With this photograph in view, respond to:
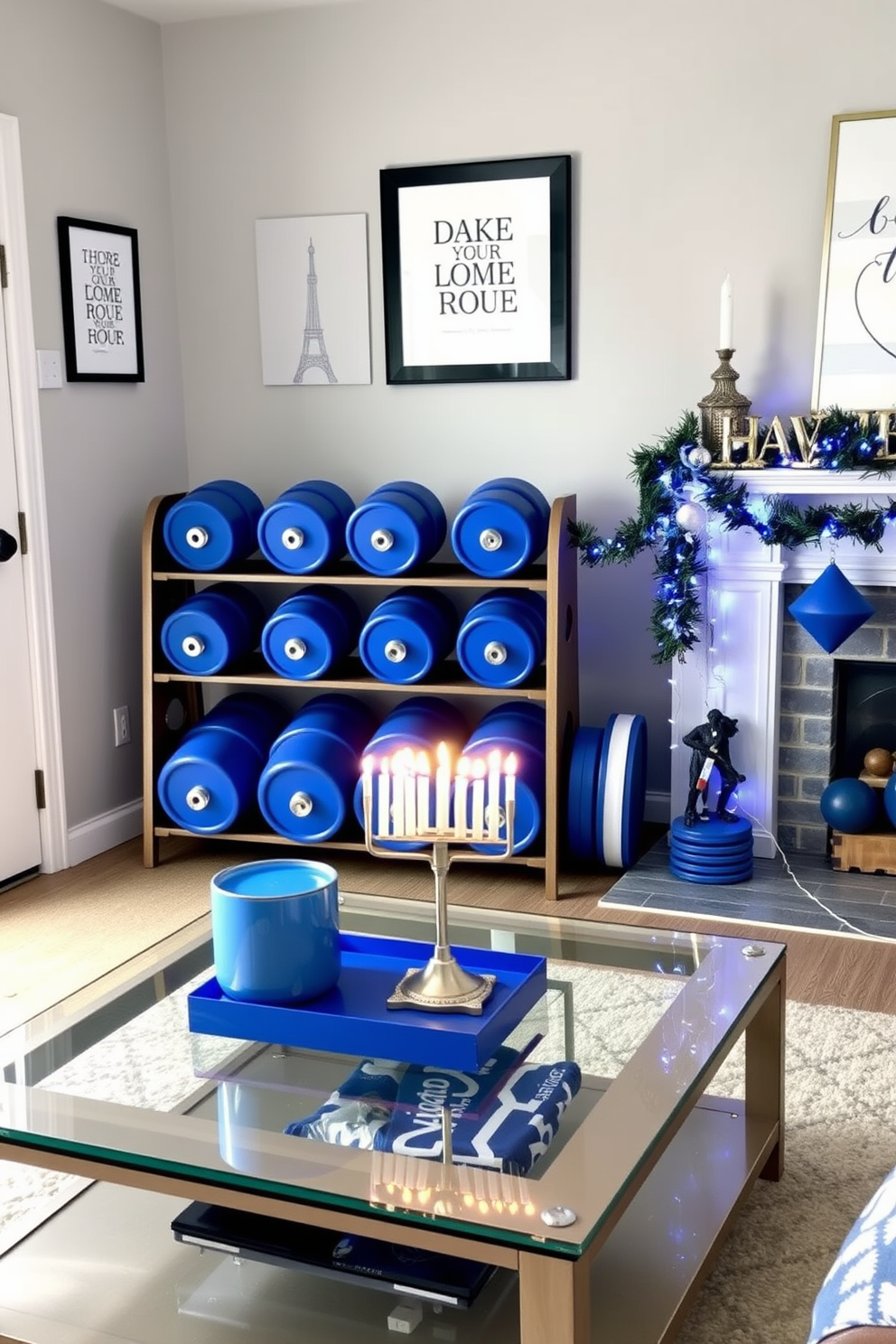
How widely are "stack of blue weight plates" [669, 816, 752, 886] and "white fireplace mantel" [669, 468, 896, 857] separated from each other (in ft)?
0.59

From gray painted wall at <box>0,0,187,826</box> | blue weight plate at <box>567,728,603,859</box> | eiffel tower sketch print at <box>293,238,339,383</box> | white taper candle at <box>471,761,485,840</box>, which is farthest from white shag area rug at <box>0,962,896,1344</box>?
eiffel tower sketch print at <box>293,238,339,383</box>

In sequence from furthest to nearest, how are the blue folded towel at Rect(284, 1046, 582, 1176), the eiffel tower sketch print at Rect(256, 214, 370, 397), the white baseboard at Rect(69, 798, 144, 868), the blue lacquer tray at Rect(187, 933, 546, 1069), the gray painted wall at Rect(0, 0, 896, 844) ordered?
the eiffel tower sketch print at Rect(256, 214, 370, 397) < the white baseboard at Rect(69, 798, 144, 868) < the gray painted wall at Rect(0, 0, 896, 844) < the blue lacquer tray at Rect(187, 933, 546, 1069) < the blue folded towel at Rect(284, 1046, 582, 1176)

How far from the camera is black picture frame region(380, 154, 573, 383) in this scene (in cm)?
417

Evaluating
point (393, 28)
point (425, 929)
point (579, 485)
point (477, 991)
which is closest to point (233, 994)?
point (477, 991)

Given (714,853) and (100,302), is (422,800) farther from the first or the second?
(100,302)

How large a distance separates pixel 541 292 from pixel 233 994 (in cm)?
274

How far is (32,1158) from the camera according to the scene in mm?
1834

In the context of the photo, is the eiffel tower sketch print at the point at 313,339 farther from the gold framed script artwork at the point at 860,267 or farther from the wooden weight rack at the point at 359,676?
the gold framed script artwork at the point at 860,267

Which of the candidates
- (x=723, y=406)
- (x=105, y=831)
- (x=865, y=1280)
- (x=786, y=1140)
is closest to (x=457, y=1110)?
(x=865, y=1280)

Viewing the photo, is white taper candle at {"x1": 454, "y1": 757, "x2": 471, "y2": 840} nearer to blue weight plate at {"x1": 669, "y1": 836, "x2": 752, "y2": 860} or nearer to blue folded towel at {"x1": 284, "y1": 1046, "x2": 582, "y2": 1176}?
blue folded towel at {"x1": 284, "y1": 1046, "x2": 582, "y2": 1176}

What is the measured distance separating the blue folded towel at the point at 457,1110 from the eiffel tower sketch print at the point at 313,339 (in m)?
2.96

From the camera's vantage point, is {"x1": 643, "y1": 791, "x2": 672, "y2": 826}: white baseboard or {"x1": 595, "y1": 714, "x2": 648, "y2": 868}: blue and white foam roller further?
{"x1": 643, "y1": 791, "x2": 672, "y2": 826}: white baseboard

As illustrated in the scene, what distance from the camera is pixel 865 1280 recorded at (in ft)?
4.52

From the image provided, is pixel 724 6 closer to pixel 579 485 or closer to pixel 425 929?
pixel 579 485
